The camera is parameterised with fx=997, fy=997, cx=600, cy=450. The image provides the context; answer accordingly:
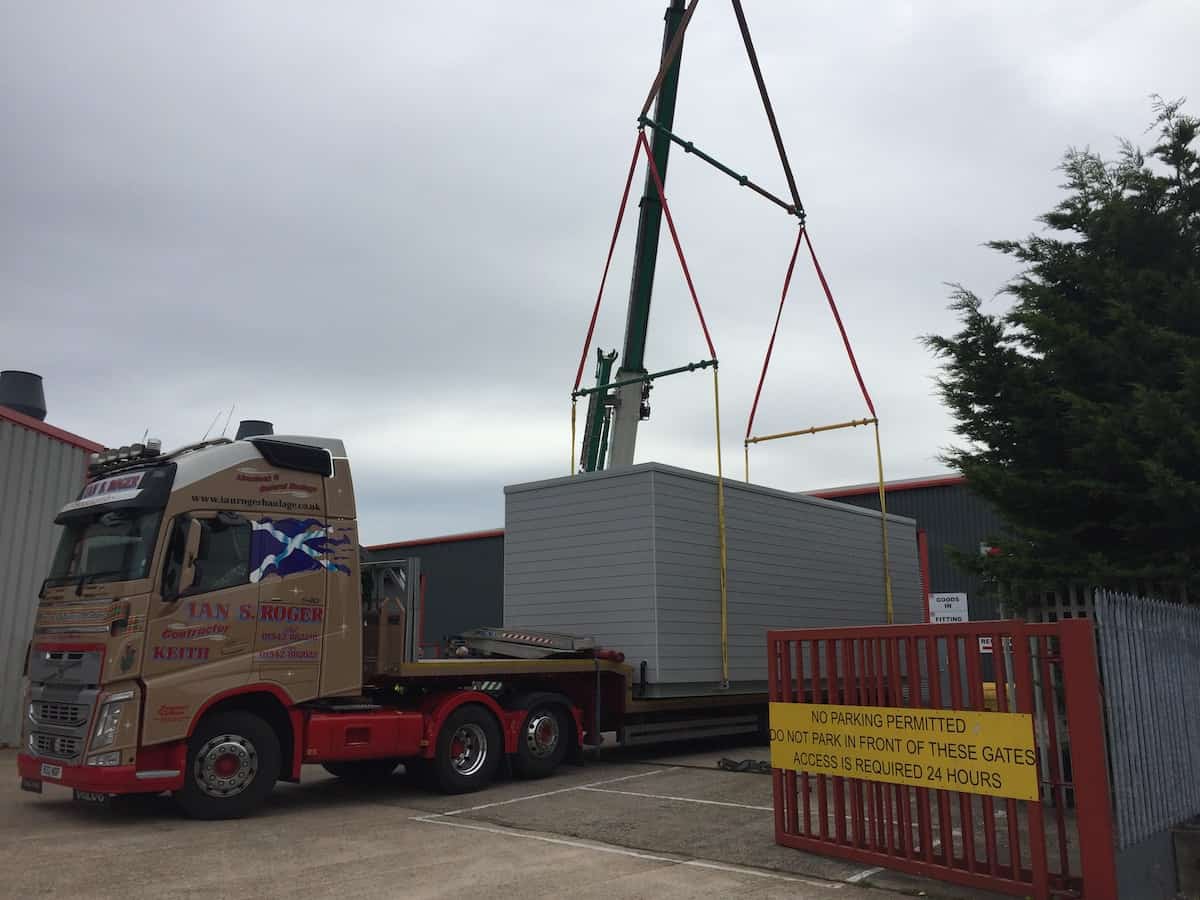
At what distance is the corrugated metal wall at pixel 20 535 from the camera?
14375mm

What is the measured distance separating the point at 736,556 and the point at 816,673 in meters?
5.29

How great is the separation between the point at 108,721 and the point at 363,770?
3.57 m

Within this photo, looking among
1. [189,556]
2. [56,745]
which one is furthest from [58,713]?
[189,556]

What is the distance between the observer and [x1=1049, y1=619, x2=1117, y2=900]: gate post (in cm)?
548

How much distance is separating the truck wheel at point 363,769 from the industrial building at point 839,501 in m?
7.61

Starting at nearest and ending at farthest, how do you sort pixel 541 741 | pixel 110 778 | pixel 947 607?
pixel 110 778
pixel 541 741
pixel 947 607

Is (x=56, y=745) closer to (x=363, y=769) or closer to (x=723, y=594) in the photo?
(x=363, y=769)

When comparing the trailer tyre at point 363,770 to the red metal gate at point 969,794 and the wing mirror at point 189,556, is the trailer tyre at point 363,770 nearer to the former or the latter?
the wing mirror at point 189,556

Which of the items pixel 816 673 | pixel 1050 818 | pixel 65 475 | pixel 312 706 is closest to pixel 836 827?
pixel 816 673

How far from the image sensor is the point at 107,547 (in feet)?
28.6

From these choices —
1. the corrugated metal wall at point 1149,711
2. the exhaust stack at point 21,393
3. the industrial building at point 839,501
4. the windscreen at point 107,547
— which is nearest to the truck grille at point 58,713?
the windscreen at point 107,547

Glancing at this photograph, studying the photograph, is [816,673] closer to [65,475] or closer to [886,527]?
[886,527]

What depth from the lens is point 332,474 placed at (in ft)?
31.9

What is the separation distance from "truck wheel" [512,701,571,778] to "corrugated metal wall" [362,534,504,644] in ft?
60.1
